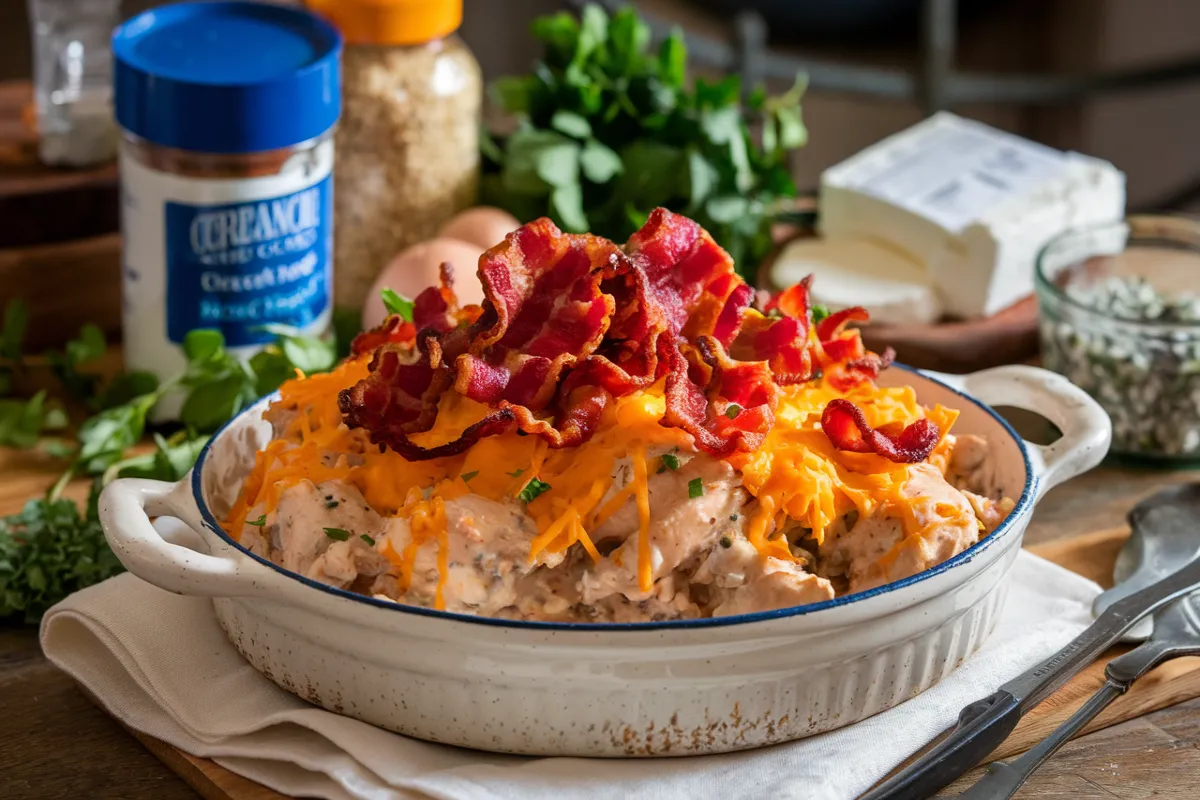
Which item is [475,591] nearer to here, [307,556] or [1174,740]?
[307,556]

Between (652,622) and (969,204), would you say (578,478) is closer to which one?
(652,622)

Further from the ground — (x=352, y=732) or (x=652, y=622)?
(x=652, y=622)

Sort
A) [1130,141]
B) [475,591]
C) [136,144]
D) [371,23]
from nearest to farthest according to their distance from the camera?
1. [475,591]
2. [136,144]
3. [371,23]
4. [1130,141]

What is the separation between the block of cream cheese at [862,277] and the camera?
205 cm

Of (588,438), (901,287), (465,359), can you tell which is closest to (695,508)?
(588,438)

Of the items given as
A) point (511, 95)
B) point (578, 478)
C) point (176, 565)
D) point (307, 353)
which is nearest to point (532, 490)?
point (578, 478)

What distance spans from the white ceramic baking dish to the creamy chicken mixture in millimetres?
35

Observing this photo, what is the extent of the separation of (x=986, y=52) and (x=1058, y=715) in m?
3.26

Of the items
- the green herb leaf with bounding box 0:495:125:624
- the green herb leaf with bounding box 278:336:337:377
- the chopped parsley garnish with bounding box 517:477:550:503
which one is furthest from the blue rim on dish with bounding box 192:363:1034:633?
the green herb leaf with bounding box 278:336:337:377

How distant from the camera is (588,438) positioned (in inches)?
46.8

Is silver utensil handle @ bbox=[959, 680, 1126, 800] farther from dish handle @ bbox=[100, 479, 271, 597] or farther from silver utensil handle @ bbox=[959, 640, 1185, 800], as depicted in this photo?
dish handle @ bbox=[100, 479, 271, 597]

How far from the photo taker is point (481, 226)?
1985 millimetres

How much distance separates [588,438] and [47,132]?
1227 millimetres

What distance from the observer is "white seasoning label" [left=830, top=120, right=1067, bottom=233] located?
2145 mm
